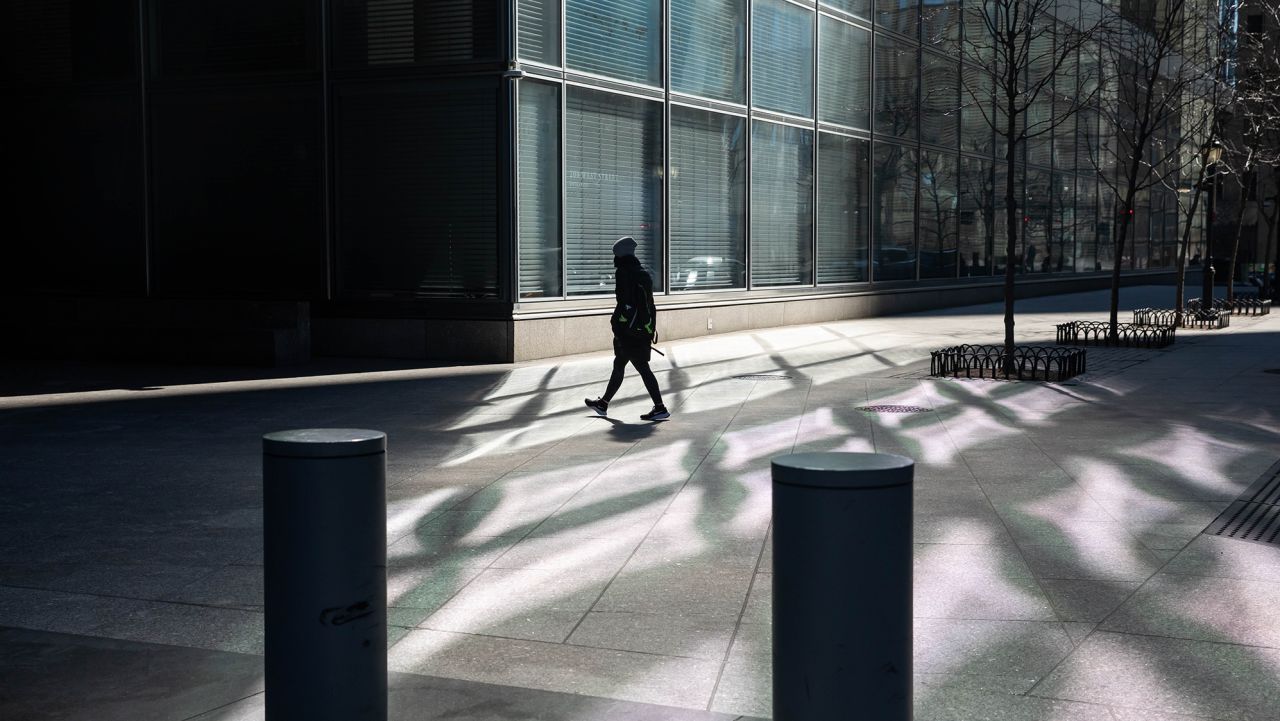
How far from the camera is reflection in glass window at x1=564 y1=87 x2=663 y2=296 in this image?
822 inches

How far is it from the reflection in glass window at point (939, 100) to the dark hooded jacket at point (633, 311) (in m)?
23.1

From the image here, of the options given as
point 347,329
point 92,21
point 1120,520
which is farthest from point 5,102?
point 1120,520

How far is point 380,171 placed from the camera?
2055cm

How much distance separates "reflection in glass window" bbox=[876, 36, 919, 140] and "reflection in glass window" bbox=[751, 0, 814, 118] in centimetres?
398

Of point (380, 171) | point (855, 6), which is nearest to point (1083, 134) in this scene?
point (855, 6)

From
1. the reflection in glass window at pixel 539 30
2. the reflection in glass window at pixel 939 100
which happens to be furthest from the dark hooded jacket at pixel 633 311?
the reflection in glass window at pixel 939 100

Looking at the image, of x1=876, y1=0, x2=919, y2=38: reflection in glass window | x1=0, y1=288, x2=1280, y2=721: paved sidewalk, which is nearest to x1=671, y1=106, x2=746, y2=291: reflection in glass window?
x1=876, y1=0, x2=919, y2=38: reflection in glass window

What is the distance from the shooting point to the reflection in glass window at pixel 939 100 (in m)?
34.6

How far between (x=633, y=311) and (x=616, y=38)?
33.6 ft

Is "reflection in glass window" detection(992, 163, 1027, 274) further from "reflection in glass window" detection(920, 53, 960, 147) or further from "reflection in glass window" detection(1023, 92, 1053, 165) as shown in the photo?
"reflection in glass window" detection(920, 53, 960, 147)

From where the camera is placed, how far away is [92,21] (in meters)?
22.2

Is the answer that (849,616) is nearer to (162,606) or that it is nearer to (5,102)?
(162,606)

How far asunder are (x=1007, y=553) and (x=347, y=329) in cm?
1511

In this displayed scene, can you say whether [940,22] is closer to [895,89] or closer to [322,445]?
[895,89]
